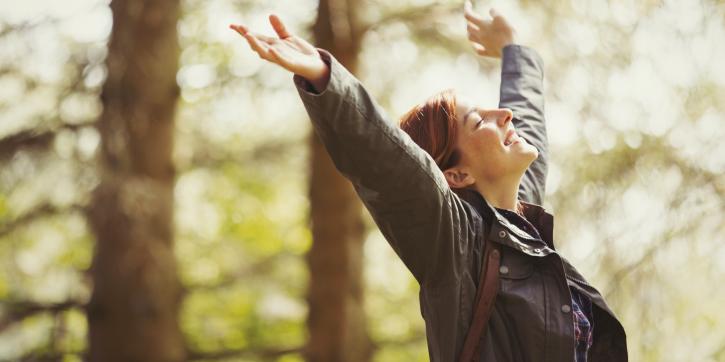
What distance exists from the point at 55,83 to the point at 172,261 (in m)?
1.33

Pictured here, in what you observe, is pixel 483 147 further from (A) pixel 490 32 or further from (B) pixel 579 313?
(A) pixel 490 32

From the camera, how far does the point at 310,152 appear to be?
20.8 feet

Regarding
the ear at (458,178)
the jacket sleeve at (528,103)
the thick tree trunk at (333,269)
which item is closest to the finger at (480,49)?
the jacket sleeve at (528,103)

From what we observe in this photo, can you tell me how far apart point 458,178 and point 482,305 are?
1.18ft

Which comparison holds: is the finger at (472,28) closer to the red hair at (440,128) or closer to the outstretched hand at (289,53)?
the red hair at (440,128)

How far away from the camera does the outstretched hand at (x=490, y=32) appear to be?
2812mm

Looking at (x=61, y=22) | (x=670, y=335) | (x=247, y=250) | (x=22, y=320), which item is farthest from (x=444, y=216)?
(x=247, y=250)

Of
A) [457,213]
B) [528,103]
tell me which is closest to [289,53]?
[457,213]

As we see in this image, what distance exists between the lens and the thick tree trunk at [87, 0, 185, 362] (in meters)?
4.99

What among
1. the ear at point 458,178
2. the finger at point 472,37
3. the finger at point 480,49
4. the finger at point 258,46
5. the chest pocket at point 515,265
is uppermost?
the finger at point 472,37

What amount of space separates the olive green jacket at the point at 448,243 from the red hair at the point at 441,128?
0.10m

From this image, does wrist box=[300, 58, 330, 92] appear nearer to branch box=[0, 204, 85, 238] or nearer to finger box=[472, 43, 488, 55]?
finger box=[472, 43, 488, 55]

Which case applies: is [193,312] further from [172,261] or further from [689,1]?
[689,1]

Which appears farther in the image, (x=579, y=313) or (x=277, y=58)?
(x=579, y=313)
